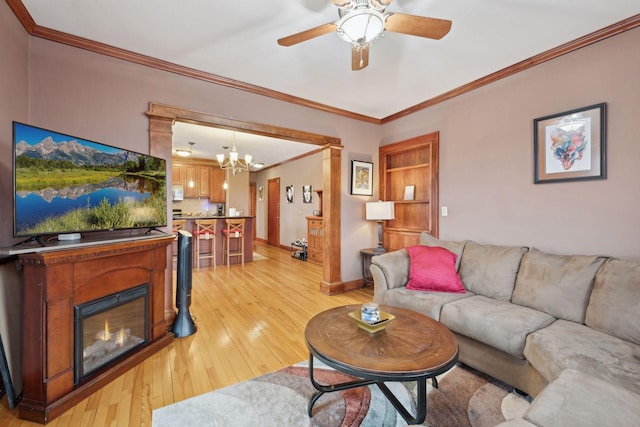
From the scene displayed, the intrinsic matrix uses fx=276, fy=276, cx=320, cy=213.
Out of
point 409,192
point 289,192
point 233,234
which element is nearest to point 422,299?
point 409,192

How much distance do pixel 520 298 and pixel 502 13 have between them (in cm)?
221

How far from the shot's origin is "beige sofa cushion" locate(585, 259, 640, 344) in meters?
1.65

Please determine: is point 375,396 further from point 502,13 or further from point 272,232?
point 272,232

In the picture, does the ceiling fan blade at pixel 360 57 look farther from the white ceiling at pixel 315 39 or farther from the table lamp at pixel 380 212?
the table lamp at pixel 380 212

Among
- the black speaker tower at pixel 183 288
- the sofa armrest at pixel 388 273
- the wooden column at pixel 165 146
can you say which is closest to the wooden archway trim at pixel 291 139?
the wooden column at pixel 165 146

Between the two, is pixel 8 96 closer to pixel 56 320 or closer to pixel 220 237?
pixel 56 320

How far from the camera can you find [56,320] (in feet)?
5.50

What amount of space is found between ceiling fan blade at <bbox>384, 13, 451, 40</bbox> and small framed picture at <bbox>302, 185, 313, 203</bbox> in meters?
5.25

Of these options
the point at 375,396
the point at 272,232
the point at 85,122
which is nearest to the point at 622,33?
the point at 375,396

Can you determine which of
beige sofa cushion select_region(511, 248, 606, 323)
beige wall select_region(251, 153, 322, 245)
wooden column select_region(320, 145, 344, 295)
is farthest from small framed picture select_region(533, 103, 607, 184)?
beige wall select_region(251, 153, 322, 245)

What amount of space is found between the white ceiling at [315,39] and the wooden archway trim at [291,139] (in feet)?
1.59

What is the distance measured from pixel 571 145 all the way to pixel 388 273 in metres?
1.97

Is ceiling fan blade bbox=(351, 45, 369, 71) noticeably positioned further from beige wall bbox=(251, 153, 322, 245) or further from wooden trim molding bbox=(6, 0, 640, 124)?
beige wall bbox=(251, 153, 322, 245)

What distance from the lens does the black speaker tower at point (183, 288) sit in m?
2.69
